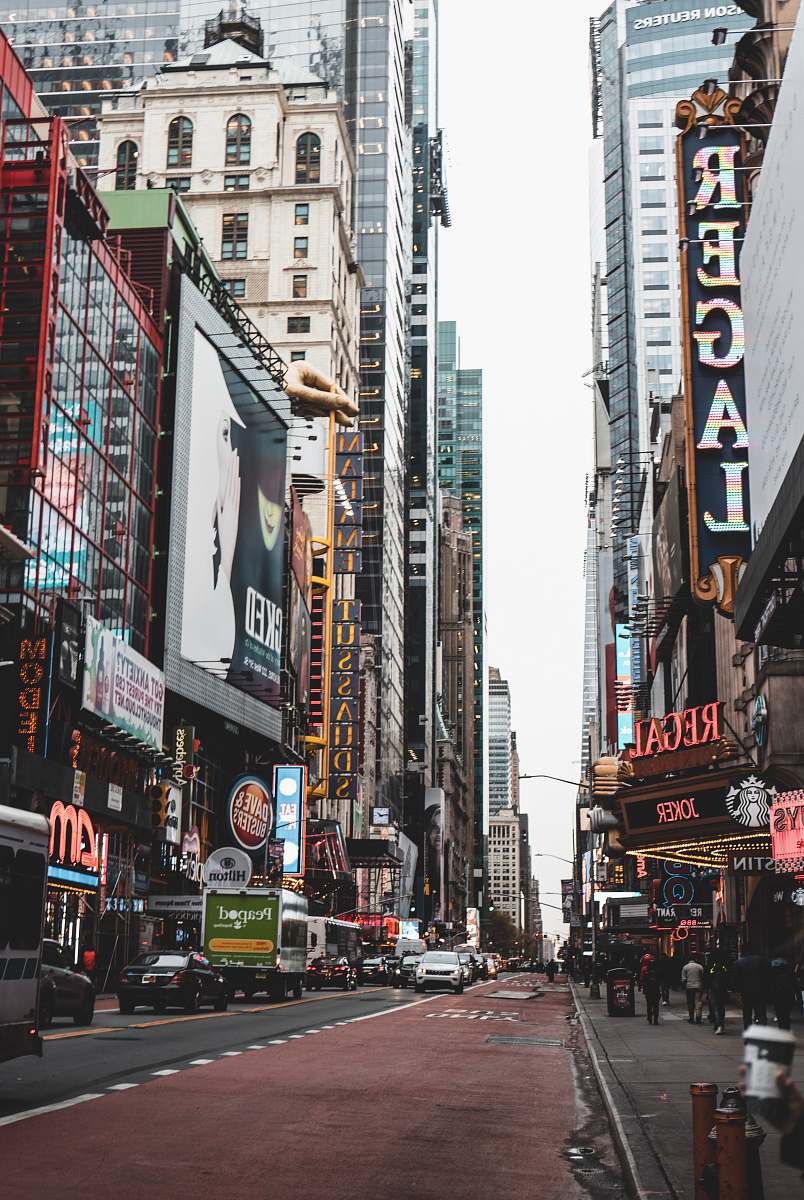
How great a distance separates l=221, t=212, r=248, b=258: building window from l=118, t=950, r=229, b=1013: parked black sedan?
92656mm

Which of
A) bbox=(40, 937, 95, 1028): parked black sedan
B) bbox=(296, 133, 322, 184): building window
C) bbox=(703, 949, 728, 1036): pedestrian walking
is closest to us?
bbox=(40, 937, 95, 1028): parked black sedan

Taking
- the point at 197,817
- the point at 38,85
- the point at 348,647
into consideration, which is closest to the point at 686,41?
the point at 38,85

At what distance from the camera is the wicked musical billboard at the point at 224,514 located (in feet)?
223

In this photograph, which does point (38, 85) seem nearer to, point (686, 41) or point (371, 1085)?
point (686, 41)

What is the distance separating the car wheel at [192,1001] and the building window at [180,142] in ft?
319

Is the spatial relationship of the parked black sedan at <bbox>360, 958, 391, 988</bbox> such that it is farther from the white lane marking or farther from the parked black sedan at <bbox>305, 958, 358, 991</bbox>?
the white lane marking

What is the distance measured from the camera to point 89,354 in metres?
57.1

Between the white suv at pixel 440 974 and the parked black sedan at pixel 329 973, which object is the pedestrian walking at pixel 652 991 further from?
the parked black sedan at pixel 329 973

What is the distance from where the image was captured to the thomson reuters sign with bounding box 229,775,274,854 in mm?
76438

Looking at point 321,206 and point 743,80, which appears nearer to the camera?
point 743,80

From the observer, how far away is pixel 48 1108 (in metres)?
14.5

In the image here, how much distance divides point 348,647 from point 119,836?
50.5 metres

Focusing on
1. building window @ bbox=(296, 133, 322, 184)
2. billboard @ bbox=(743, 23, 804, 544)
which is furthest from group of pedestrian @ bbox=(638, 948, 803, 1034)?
building window @ bbox=(296, 133, 322, 184)

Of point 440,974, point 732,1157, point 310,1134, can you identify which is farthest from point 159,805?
point 732,1157
